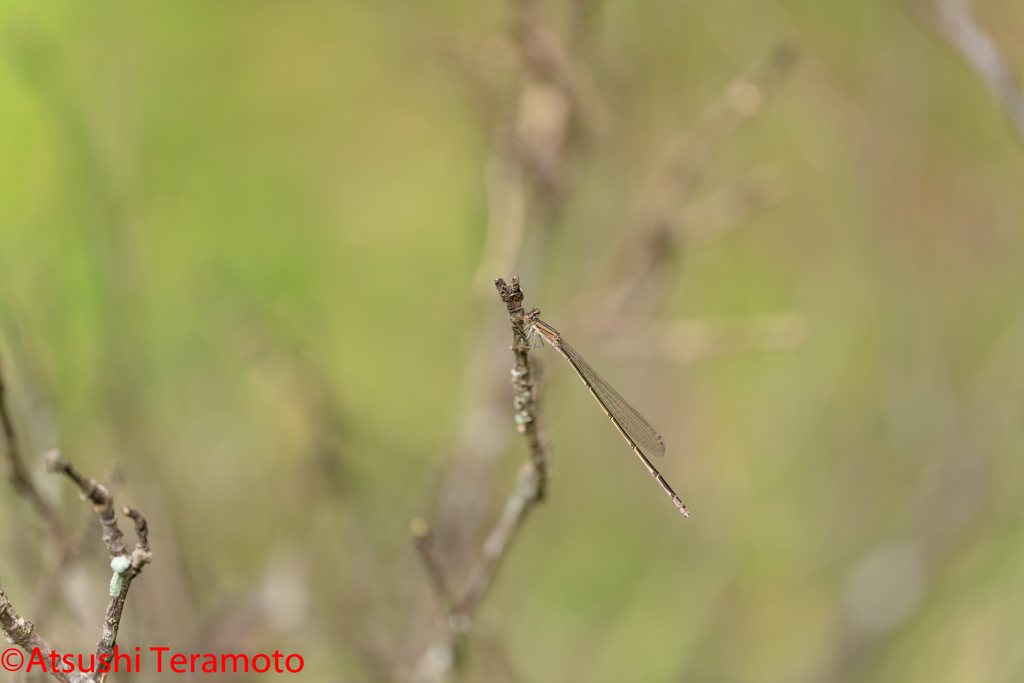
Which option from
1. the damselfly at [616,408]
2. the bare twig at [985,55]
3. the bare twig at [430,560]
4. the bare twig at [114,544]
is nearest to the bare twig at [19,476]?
the bare twig at [114,544]

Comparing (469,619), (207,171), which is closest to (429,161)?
(207,171)

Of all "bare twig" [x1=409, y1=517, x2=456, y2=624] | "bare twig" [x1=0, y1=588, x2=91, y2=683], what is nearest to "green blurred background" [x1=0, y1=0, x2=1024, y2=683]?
"bare twig" [x1=0, y1=588, x2=91, y2=683]

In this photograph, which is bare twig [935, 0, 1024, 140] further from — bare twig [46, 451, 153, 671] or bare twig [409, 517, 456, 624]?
bare twig [46, 451, 153, 671]

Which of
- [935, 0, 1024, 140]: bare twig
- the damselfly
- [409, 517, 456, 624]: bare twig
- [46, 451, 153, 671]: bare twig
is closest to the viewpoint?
[46, 451, 153, 671]: bare twig

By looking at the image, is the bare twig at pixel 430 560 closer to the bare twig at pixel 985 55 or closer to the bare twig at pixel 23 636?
the bare twig at pixel 23 636

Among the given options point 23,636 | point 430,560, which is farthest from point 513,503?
point 23,636

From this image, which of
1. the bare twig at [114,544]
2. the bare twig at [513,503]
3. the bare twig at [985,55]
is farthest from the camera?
the bare twig at [985,55]
